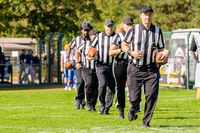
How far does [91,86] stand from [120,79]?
7.58 ft

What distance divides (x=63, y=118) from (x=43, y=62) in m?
22.8

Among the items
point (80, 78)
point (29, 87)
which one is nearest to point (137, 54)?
point (80, 78)

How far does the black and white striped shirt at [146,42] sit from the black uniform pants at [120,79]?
2.31 m

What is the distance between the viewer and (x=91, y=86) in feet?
56.4

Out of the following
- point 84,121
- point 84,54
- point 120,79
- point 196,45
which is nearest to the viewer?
point 84,121

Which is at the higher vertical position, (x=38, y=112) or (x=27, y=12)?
(x=27, y=12)

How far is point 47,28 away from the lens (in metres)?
40.0

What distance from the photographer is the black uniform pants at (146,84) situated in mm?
12562

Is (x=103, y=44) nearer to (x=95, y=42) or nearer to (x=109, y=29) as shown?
(x=95, y=42)

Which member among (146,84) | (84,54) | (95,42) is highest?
(95,42)

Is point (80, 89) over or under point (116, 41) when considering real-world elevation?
under

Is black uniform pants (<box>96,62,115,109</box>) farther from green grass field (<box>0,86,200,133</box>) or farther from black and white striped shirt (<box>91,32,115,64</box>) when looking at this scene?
green grass field (<box>0,86,200,133</box>)

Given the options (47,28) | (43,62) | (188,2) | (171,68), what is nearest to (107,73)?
(171,68)

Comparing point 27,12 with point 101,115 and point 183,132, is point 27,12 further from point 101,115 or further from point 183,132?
point 183,132
